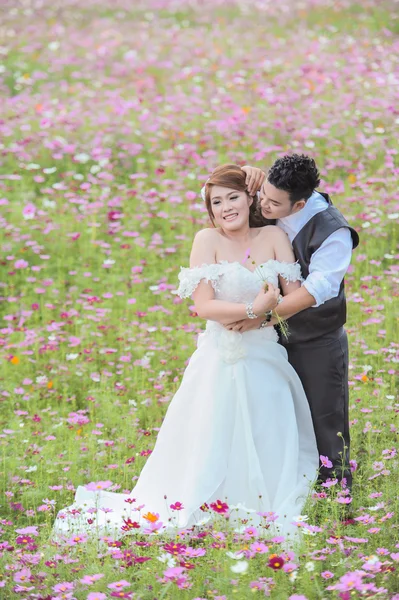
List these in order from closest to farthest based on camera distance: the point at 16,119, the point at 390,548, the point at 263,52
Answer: the point at 390,548 < the point at 16,119 < the point at 263,52

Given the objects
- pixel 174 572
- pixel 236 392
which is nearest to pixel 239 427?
pixel 236 392

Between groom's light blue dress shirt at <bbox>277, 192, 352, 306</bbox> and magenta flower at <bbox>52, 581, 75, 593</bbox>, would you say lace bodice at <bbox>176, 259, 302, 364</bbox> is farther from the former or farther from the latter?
magenta flower at <bbox>52, 581, 75, 593</bbox>

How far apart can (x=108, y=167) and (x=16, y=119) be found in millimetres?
2329

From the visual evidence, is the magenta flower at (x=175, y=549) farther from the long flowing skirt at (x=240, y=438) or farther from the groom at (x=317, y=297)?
the groom at (x=317, y=297)

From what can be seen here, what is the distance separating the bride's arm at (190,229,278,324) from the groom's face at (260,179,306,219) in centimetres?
36

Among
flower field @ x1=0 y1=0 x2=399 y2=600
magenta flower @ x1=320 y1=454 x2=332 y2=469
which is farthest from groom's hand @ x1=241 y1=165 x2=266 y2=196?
flower field @ x1=0 y1=0 x2=399 y2=600

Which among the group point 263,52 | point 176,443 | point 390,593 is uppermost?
point 263,52

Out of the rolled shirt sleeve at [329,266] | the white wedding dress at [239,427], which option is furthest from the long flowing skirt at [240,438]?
the rolled shirt sleeve at [329,266]

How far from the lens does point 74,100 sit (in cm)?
1243

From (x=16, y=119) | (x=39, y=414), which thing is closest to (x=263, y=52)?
(x=16, y=119)

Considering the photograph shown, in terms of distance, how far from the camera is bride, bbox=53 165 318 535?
15.1ft

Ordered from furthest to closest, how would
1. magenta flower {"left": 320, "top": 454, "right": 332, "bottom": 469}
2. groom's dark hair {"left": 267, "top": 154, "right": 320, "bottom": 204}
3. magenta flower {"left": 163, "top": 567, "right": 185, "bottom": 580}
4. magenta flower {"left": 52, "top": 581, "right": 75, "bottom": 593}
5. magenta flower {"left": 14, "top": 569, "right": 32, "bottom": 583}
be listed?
magenta flower {"left": 320, "top": 454, "right": 332, "bottom": 469}, groom's dark hair {"left": 267, "top": 154, "right": 320, "bottom": 204}, magenta flower {"left": 14, "top": 569, "right": 32, "bottom": 583}, magenta flower {"left": 52, "top": 581, "right": 75, "bottom": 593}, magenta flower {"left": 163, "top": 567, "right": 185, "bottom": 580}

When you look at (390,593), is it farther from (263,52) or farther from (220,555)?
(263,52)

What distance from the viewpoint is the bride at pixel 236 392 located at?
15.1 ft
